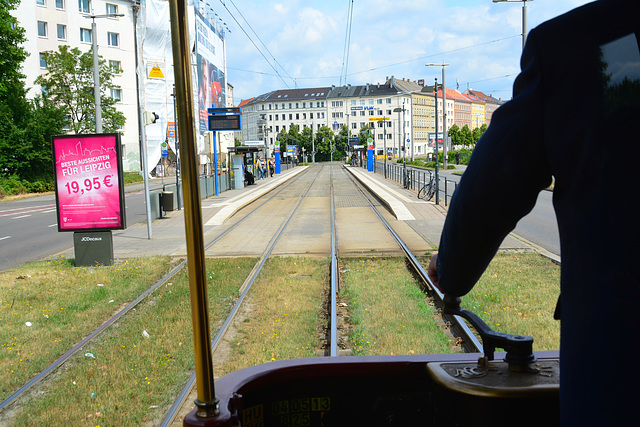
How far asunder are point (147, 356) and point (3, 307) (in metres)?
3.48

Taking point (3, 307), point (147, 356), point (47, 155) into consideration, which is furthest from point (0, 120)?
point (147, 356)

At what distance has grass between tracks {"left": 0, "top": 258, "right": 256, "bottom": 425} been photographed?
474cm

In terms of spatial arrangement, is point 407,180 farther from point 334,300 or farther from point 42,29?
point 42,29

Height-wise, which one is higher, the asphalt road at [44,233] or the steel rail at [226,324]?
the steel rail at [226,324]

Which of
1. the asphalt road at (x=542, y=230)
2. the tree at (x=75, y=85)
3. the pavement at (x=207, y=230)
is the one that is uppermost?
the tree at (x=75, y=85)

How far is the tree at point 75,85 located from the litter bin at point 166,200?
→ 23524 mm

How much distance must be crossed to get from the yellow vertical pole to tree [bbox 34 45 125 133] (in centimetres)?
4319

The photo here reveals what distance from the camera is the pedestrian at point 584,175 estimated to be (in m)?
0.92

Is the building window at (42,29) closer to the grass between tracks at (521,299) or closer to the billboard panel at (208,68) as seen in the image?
the billboard panel at (208,68)

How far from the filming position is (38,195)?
37.3 m

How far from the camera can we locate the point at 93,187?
1175 centimetres

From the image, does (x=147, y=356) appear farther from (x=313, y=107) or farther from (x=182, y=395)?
(x=313, y=107)

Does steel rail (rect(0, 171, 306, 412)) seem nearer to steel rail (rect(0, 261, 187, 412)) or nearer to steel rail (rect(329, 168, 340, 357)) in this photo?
steel rail (rect(0, 261, 187, 412))

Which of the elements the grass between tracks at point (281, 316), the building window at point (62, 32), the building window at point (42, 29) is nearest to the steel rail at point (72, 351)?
the grass between tracks at point (281, 316)
